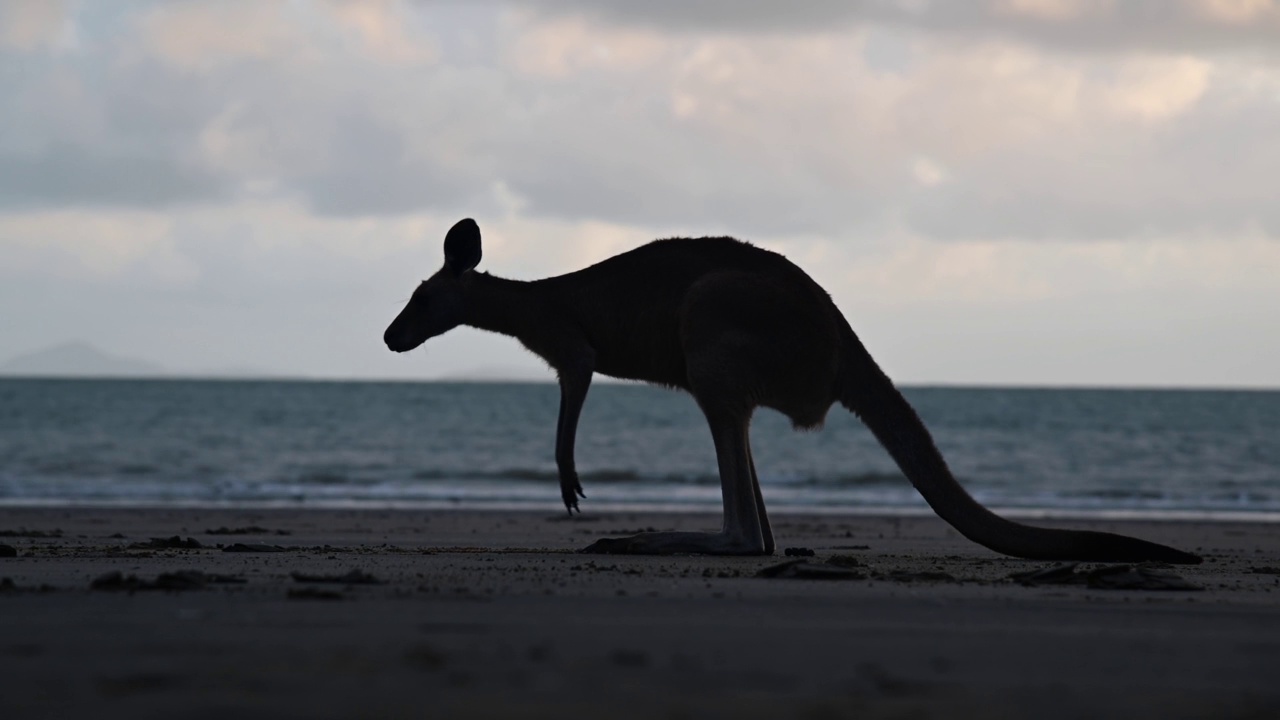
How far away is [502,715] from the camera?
2584 mm

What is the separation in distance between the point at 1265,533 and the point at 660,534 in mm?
9685

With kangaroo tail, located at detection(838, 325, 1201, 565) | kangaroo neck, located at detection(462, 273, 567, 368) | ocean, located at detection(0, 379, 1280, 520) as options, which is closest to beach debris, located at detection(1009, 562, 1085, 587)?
kangaroo tail, located at detection(838, 325, 1201, 565)

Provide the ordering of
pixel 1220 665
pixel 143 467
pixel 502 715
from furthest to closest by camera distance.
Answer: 1. pixel 143 467
2. pixel 1220 665
3. pixel 502 715

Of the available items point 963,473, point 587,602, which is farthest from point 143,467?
point 587,602

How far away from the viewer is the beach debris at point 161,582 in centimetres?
459

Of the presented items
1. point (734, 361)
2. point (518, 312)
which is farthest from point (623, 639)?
point (518, 312)

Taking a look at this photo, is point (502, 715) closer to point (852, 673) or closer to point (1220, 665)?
point (852, 673)

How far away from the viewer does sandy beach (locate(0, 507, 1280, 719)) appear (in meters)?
2.75

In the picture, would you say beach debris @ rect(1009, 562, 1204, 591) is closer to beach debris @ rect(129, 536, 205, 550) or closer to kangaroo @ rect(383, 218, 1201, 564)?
kangaroo @ rect(383, 218, 1201, 564)

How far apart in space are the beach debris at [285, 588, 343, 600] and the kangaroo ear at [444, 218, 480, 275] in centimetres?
339

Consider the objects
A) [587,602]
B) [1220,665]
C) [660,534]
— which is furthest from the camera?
[660,534]

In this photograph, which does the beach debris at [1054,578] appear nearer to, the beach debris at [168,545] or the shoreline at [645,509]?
the beach debris at [168,545]

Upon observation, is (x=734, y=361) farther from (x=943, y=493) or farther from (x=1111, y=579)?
(x=1111, y=579)

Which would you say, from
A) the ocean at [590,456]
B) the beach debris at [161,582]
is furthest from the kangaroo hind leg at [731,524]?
Result: the ocean at [590,456]
